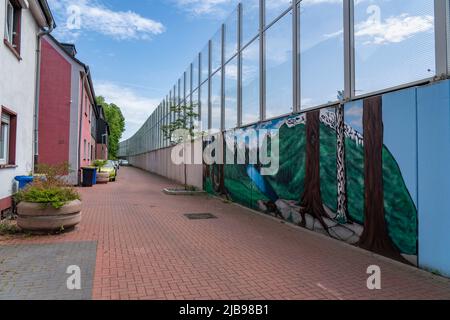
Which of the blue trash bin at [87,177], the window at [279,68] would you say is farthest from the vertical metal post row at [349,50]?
the blue trash bin at [87,177]

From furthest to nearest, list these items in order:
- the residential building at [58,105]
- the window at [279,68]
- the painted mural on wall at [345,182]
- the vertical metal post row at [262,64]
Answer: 1. the residential building at [58,105]
2. the vertical metal post row at [262,64]
3. the window at [279,68]
4. the painted mural on wall at [345,182]

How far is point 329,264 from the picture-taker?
5.35 meters

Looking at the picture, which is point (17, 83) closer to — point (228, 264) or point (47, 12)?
point (47, 12)

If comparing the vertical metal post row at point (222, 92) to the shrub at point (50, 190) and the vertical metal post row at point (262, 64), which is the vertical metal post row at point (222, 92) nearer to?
the vertical metal post row at point (262, 64)

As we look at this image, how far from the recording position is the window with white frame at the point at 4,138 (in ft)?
26.8

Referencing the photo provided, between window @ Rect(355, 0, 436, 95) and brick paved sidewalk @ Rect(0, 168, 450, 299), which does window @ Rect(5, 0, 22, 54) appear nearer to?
brick paved sidewalk @ Rect(0, 168, 450, 299)

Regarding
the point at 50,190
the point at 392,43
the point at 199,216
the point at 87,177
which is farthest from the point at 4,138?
the point at 87,177

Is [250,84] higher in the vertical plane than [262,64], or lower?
lower

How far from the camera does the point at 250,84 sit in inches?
465

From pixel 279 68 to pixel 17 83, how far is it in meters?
6.82

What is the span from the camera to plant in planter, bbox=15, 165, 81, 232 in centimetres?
661

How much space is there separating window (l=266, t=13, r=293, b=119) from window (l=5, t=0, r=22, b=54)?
6697mm

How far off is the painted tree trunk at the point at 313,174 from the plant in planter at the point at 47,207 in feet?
16.5
